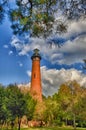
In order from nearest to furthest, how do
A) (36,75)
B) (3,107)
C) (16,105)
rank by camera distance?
1. (16,105)
2. (3,107)
3. (36,75)

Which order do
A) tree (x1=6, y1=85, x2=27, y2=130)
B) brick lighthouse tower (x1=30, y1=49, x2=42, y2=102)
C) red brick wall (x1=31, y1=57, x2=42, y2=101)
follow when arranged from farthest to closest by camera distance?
brick lighthouse tower (x1=30, y1=49, x2=42, y2=102), red brick wall (x1=31, y1=57, x2=42, y2=101), tree (x1=6, y1=85, x2=27, y2=130)

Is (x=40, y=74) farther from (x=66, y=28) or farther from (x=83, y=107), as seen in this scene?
(x=66, y=28)

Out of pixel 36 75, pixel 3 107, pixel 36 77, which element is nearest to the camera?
pixel 3 107

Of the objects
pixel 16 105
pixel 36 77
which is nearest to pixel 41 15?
pixel 16 105

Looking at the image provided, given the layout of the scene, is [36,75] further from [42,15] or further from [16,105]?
[42,15]

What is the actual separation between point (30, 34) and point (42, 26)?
0.46 meters

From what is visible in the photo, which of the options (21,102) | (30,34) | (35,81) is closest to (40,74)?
(35,81)

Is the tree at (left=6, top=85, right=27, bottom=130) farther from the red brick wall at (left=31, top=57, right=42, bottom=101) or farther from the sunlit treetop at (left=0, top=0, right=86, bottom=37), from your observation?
the sunlit treetop at (left=0, top=0, right=86, bottom=37)

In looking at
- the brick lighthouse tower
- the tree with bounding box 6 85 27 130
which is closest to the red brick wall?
the brick lighthouse tower

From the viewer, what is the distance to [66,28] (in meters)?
9.89

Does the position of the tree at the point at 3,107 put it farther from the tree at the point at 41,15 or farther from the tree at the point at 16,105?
the tree at the point at 41,15

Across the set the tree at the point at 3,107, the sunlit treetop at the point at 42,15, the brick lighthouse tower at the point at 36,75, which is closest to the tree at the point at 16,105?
the tree at the point at 3,107

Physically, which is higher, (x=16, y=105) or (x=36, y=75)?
(x=36, y=75)

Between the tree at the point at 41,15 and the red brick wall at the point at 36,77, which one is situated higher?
the red brick wall at the point at 36,77
